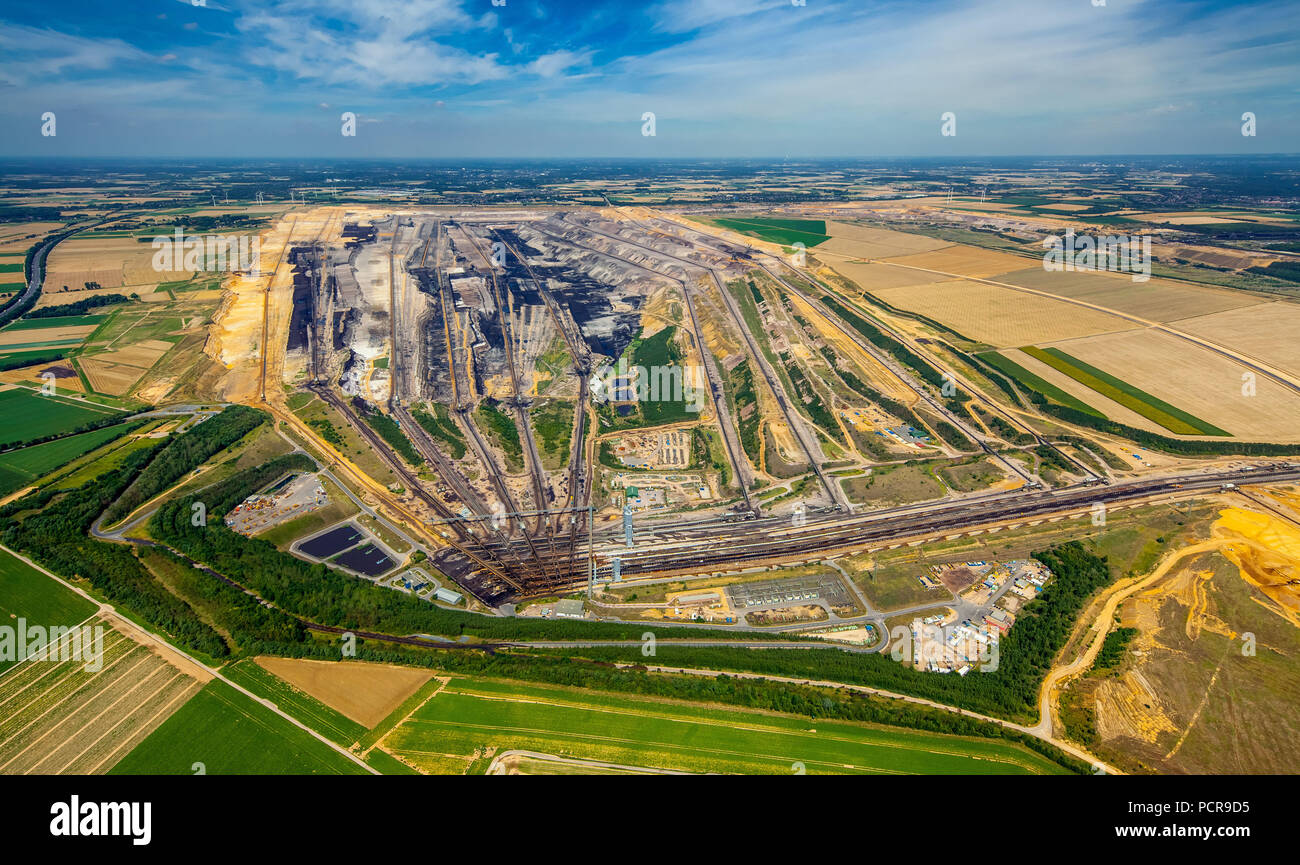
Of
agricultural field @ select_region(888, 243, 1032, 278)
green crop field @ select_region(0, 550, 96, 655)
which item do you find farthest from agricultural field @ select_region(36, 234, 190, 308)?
agricultural field @ select_region(888, 243, 1032, 278)

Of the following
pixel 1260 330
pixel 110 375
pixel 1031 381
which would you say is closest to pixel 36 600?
pixel 110 375

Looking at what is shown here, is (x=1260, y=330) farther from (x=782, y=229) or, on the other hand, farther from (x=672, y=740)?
(x=672, y=740)

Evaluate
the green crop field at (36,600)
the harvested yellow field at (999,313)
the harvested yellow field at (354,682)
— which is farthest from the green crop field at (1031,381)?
the green crop field at (36,600)

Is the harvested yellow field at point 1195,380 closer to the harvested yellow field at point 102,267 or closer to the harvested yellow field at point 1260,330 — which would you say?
the harvested yellow field at point 1260,330

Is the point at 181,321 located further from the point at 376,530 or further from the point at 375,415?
the point at 376,530

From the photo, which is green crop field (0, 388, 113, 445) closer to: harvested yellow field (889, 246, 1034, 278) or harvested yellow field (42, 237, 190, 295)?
harvested yellow field (42, 237, 190, 295)

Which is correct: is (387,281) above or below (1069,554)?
above
